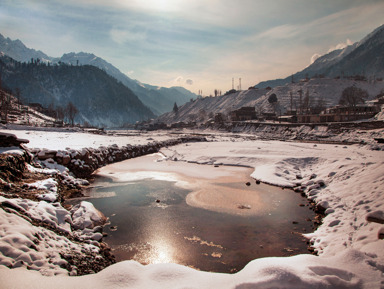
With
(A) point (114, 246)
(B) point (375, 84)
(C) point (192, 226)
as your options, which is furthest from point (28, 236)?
(B) point (375, 84)

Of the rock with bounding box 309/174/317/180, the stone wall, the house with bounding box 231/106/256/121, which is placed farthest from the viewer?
the house with bounding box 231/106/256/121

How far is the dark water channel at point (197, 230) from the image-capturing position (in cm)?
875

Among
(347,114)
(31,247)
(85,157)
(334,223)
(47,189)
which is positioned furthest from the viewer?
(347,114)

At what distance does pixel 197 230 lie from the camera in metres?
10.8

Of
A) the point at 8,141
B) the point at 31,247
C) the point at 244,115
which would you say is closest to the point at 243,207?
the point at 31,247

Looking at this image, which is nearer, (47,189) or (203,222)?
(203,222)

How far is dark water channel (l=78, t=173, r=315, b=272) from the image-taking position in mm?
8750

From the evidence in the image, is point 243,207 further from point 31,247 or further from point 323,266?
point 31,247

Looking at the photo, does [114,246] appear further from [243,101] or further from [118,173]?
[243,101]

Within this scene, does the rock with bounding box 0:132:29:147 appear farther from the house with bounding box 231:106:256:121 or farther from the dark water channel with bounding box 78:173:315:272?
the house with bounding box 231:106:256:121

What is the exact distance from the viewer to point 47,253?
704 cm

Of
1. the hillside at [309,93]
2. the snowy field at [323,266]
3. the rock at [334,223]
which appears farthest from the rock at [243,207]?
the hillside at [309,93]

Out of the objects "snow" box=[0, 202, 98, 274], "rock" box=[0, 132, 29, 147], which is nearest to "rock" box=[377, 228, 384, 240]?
"snow" box=[0, 202, 98, 274]

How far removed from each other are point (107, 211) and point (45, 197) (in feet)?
10.8
